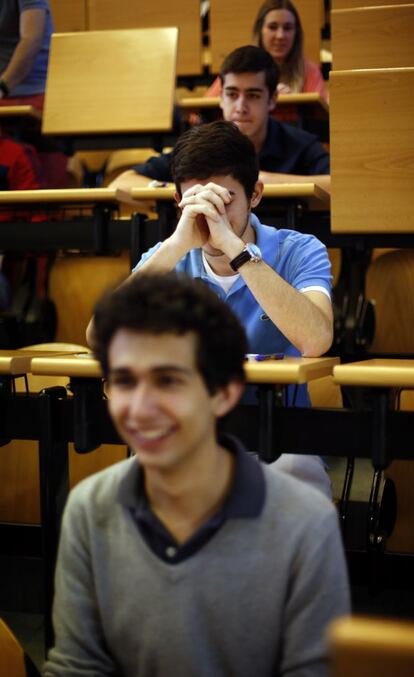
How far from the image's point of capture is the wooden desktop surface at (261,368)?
4.15ft

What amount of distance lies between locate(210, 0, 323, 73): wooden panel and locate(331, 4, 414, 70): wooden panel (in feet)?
2.77

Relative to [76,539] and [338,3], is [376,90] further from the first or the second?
[338,3]

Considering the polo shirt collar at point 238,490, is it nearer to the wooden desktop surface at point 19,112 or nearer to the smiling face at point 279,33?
the wooden desktop surface at point 19,112

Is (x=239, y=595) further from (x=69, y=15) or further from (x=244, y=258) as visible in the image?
(x=69, y=15)

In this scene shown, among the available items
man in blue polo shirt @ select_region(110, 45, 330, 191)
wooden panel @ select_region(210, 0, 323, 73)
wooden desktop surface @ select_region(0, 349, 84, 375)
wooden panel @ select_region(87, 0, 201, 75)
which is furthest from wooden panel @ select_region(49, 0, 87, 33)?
wooden desktop surface @ select_region(0, 349, 84, 375)

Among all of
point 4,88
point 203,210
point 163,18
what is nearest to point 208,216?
point 203,210

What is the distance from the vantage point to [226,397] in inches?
34.9

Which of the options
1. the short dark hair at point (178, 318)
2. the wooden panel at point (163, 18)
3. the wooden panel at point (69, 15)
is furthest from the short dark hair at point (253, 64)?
the wooden panel at point (69, 15)

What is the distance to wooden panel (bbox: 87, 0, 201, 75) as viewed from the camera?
12.4 ft

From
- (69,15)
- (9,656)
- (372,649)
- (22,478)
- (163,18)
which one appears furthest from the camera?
(69,15)

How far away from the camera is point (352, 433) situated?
1422 millimetres

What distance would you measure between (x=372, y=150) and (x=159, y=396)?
1.06 metres

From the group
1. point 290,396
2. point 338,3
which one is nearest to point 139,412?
point 290,396

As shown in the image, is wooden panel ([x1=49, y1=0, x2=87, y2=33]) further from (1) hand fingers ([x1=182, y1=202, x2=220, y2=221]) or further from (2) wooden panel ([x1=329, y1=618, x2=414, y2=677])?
(2) wooden panel ([x1=329, y1=618, x2=414, y2=677])
